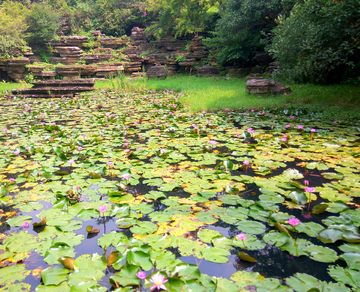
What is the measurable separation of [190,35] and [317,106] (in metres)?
13.3

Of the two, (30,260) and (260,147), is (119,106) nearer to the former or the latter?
(260,147)

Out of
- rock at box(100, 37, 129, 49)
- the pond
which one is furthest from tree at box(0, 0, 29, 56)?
the pond

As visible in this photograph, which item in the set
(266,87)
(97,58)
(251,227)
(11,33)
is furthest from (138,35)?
(251,227)

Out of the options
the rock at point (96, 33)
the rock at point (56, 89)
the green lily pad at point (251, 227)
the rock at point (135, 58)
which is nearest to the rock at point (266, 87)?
the green lily pad at point (251, 227)

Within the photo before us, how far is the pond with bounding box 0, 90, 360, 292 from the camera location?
1.06 metres

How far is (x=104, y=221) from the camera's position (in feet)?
4.88

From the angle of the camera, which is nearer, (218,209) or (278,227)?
(278,227)

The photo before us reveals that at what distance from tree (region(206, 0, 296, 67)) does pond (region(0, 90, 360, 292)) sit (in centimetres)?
937

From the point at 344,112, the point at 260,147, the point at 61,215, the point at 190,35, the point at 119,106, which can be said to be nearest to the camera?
the point at 61,215

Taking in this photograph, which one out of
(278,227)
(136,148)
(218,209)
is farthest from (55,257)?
(136,148)

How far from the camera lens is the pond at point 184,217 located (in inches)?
41.6

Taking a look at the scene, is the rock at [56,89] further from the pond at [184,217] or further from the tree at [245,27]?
the tree at [245,27]

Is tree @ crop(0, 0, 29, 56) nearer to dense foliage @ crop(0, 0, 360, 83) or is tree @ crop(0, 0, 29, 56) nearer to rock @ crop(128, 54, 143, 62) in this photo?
dense foliage @ crop(0, 0, 360, 83)

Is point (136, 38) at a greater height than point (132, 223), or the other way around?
point (136, 38)
